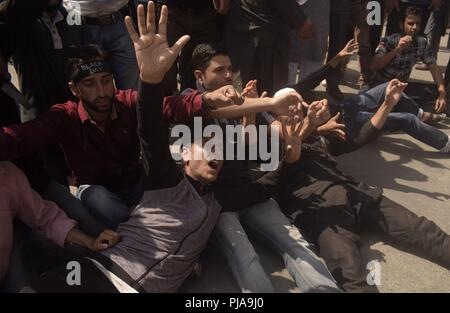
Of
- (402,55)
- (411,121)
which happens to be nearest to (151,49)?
(411,121)

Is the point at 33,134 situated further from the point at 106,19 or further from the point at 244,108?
the point at 106,19

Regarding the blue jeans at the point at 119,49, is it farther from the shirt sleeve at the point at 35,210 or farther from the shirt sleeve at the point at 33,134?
the shirt sleeve at the point at 35,210

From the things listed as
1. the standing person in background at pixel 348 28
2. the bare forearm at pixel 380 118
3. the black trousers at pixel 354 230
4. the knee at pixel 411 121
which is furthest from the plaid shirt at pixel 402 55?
the black trousers at pixel 354 230

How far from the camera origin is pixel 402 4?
185 inches

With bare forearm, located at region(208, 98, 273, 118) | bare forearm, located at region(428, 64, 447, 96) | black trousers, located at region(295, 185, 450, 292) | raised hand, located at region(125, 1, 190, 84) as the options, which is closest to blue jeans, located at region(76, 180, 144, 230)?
bare forearm, located at region(208, 98, 273, 118)

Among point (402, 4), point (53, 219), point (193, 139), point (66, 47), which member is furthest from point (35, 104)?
point (402, 4)

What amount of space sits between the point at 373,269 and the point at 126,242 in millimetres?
1321

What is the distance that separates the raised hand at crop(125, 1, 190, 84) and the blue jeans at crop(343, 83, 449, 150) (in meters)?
1.98

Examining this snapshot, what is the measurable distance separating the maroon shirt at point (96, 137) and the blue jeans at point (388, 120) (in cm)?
174

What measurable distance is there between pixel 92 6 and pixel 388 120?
7.83ft

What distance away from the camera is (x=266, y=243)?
95.9 inches

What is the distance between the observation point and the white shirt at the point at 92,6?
2812 mm

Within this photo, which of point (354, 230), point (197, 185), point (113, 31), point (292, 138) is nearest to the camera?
point (197, 185)

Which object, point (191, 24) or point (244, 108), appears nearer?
point (244, 108)
